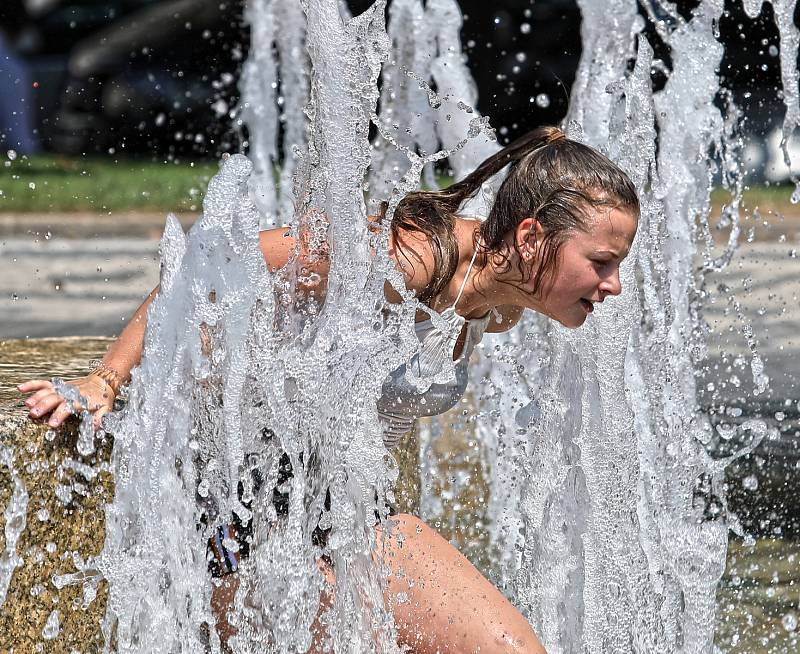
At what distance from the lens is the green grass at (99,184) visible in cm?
1090

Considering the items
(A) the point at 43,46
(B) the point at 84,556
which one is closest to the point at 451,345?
(B) the point at 84,556

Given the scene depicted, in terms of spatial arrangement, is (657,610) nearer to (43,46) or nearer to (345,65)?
(345,65)

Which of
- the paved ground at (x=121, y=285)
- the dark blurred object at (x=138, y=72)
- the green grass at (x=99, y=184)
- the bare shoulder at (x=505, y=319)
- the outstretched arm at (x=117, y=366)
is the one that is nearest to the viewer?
the outstretched arm at (x=117, y=366)

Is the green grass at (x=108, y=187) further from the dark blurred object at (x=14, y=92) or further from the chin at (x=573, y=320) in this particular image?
the chin at (x=573, y=320)

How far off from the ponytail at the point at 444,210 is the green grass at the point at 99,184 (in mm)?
8241

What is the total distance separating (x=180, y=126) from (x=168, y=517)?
10973 millimetres

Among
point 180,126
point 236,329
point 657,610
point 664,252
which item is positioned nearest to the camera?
point 236,329

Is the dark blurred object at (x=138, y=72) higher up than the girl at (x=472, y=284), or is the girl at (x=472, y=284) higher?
the dark blurred object at (x=138, y=72)

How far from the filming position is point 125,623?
2514 mm

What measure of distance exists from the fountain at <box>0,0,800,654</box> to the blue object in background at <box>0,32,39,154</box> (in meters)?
8.82

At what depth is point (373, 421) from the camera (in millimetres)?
→ 2523

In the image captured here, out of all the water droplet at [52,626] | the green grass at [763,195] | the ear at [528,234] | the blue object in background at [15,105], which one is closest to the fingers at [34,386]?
the water droplet at [52,626]

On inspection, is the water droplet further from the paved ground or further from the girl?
the paved ground

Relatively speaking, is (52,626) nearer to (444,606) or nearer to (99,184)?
(444,606)
